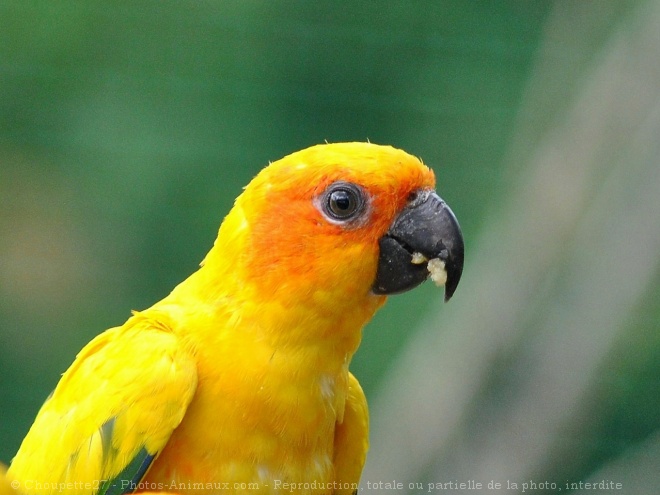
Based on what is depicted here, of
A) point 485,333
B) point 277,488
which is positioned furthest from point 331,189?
point 485,333

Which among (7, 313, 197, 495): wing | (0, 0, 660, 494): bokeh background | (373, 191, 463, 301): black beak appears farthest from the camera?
(0, 0, 660, 494): bokeh background

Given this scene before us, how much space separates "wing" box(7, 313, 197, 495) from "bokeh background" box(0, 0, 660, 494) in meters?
1.81

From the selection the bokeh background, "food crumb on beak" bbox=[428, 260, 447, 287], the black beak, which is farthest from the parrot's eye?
the bokeh background

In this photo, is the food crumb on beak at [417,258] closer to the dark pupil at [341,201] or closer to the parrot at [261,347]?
the parrot at [261,347]

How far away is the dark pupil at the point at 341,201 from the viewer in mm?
2062

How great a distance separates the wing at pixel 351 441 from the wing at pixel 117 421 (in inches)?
20.9

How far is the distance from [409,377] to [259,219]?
5.79ft

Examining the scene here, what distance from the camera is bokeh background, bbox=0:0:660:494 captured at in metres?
3.64

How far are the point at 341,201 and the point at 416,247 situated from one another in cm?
23

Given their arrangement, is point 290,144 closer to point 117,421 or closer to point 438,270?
point 438,270

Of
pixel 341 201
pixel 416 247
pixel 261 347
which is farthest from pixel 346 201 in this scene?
pixel 261 347

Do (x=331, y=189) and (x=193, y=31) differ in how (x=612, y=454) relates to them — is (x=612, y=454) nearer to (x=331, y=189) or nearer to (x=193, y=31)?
(x=331, y=189)

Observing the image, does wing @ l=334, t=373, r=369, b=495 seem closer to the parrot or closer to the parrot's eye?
the parrot

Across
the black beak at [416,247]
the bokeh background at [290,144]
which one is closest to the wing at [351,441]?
the black beak at [416,247]
